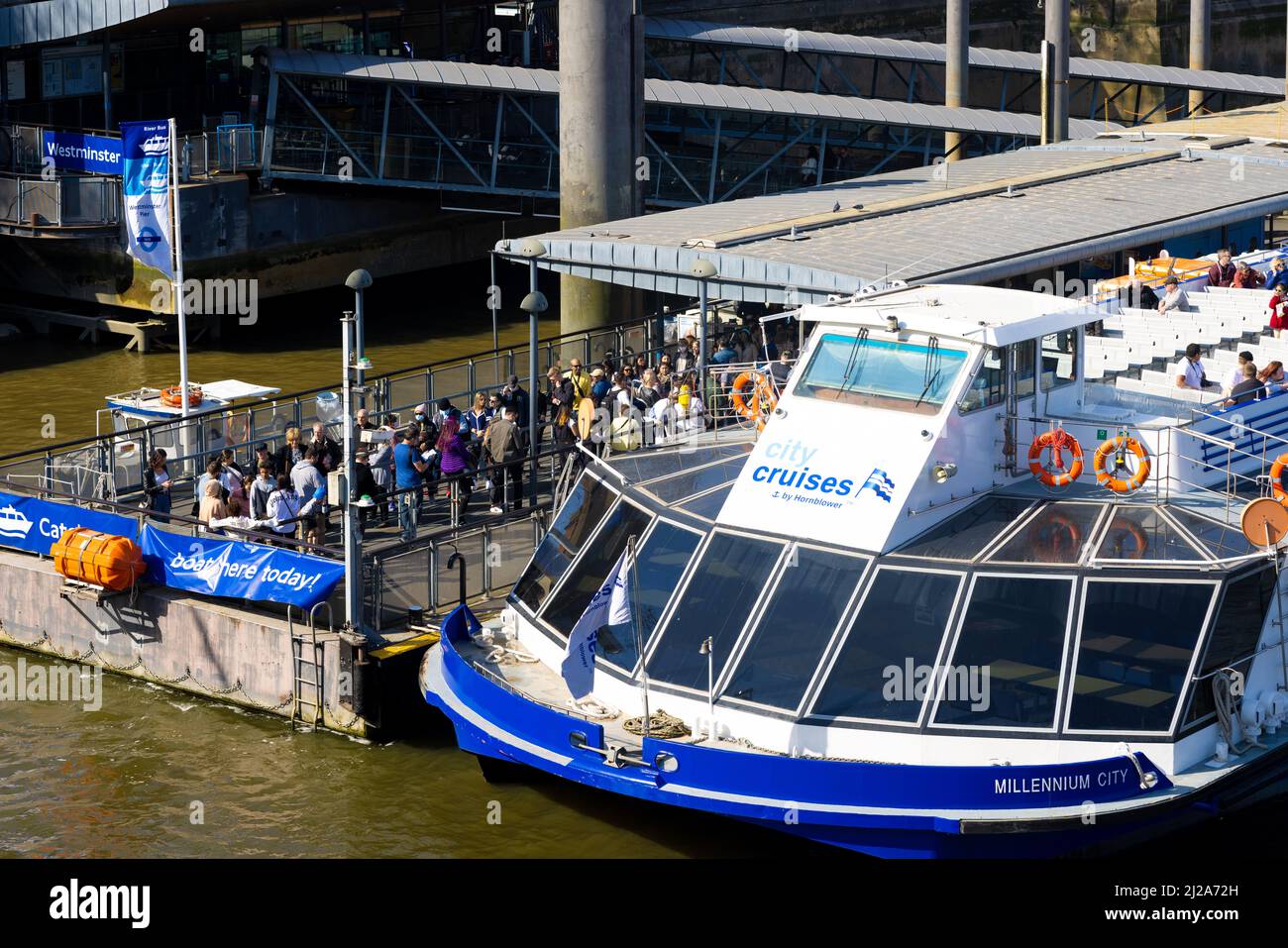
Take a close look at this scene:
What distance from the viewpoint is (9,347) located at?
4303 centimetres

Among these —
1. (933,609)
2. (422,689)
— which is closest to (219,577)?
(422,689)

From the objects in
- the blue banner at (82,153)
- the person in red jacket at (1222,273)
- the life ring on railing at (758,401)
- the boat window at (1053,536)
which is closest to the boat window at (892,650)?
the boat window at (1053,536)

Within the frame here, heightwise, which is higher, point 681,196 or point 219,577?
point 681,196

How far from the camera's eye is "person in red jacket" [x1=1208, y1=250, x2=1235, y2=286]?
26609 mm

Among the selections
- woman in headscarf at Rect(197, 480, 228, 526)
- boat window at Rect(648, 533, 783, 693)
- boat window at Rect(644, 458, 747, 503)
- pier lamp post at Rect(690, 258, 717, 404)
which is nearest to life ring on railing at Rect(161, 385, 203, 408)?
woman in headscarf at Rect(197, 480, 228, 526)

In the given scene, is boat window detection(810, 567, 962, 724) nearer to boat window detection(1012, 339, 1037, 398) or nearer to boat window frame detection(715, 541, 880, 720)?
boat window frame detection(715, 541, 880, 720)

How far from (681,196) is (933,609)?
2813 centimetres

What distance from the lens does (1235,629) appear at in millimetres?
17719

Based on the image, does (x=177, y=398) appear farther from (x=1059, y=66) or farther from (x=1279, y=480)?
(x=1059, y=66)

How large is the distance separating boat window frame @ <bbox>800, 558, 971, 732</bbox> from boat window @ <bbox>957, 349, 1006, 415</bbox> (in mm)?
1845

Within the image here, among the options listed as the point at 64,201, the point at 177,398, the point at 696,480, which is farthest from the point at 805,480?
the point at 64,201

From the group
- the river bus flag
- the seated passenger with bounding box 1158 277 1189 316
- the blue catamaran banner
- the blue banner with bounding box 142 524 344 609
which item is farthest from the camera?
the blue catamaran banner

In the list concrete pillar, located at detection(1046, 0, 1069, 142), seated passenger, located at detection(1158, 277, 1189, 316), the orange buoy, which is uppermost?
concrete pillar, located at detection(1046, 0, 1069, 142)
